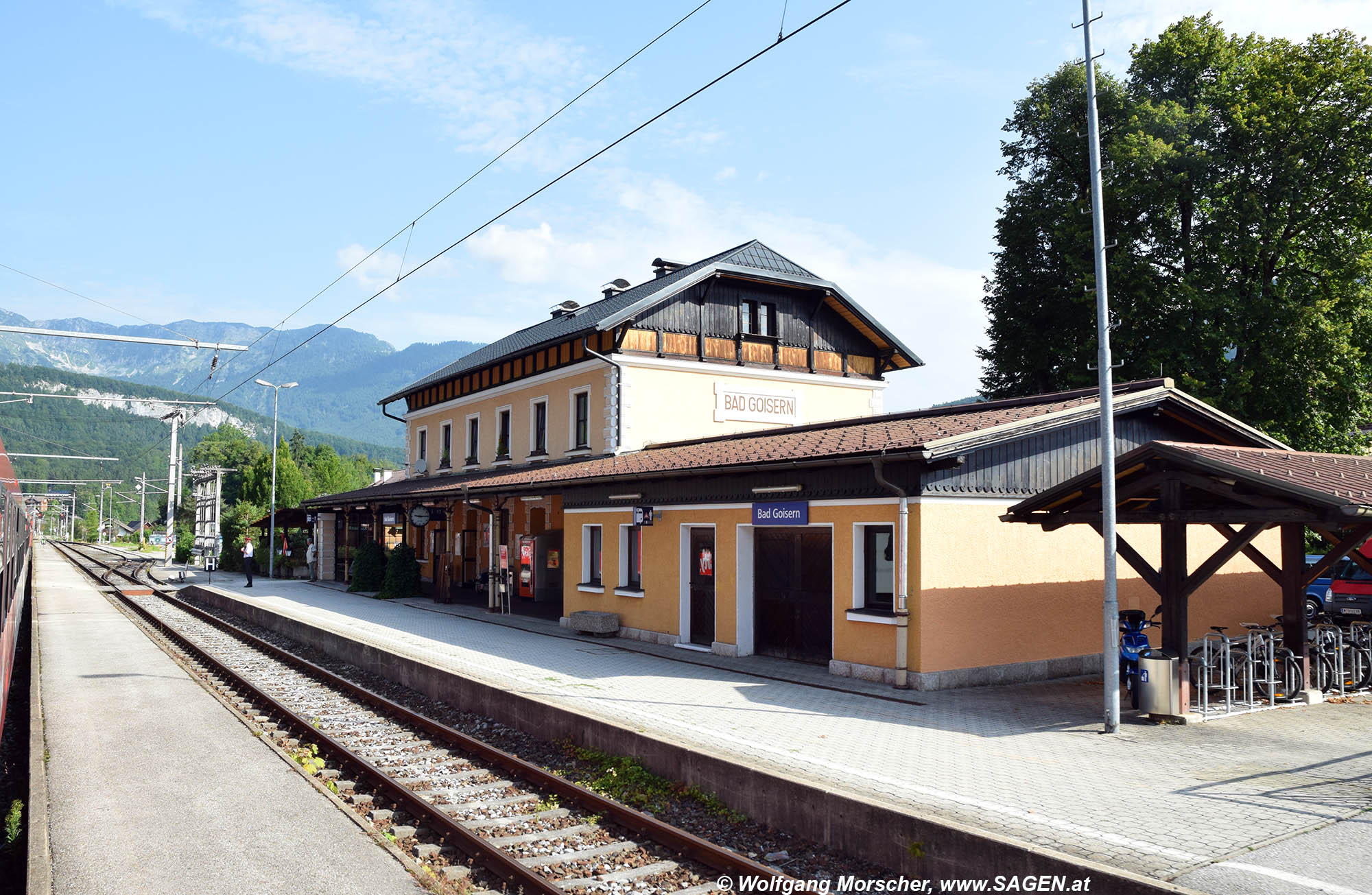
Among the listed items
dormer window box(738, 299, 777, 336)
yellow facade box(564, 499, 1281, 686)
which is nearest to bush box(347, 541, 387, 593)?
dormer window box(738, 299, 777, 336)

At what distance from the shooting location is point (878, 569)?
13.1m

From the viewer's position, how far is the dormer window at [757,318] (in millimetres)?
24469

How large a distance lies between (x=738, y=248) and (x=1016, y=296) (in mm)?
10379

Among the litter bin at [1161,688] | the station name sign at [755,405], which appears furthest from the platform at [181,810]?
the station name sign at [755,405]

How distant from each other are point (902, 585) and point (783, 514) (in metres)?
2.40

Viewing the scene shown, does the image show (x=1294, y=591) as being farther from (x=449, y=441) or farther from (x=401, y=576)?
(x=449, y=441)

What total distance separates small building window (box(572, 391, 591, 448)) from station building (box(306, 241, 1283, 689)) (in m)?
0.07

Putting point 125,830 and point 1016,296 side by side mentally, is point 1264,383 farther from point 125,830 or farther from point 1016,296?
point 125,830

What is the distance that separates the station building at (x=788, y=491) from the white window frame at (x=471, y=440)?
5.05 ft

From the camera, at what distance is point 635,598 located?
57.6 feet

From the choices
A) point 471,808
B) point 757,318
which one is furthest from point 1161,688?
point 757,318

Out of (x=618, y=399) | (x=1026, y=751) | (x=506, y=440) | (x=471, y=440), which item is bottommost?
(x=1026, y=751)

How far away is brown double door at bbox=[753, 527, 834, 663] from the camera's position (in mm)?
14016

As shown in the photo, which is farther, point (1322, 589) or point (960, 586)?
point (1322, 589)
